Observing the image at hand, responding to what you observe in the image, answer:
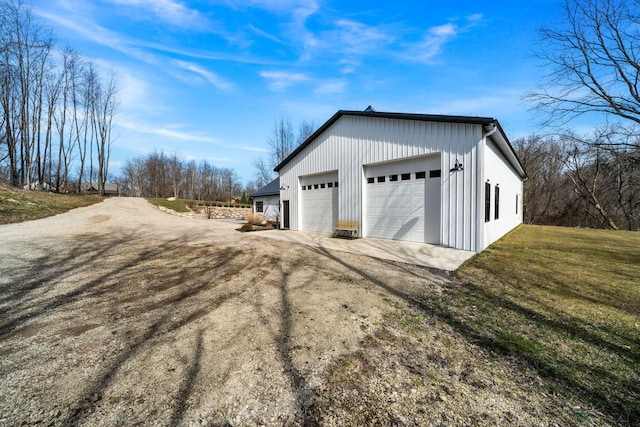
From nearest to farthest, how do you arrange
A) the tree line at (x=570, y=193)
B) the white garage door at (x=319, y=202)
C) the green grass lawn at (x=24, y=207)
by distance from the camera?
the green grass lawn at (x=24, y=207), the white garage door at (x=319, y=202), the tree line at (x=570, y=193)

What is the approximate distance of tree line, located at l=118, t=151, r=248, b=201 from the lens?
46531 mm

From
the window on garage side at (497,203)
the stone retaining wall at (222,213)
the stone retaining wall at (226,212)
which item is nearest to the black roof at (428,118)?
the window on garage side at (497,203)

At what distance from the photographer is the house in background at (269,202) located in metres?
20.8

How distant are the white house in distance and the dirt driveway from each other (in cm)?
431

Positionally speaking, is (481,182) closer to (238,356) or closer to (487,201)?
(487,201)

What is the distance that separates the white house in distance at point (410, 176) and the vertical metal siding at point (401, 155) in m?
0.03

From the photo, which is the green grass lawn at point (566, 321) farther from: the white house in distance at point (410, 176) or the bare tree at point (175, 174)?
the bare tree at point (175, 174)

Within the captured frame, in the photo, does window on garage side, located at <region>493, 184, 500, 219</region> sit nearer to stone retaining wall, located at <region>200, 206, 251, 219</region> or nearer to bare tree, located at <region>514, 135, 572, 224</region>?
bare tree, located at <region>514, 135, 572, 224</region>

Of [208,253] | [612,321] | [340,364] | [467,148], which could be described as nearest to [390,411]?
[340,364]


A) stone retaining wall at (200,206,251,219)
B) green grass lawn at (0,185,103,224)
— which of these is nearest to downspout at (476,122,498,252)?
green grass lawn at (0,185,103,224)

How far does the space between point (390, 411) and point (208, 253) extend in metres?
6.68

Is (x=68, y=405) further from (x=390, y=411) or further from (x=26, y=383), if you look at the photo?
(x=390, y=411)

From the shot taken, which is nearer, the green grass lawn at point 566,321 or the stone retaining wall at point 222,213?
the green grass lawn at point 566,321

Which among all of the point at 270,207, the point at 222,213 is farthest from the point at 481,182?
the point at 222,213
